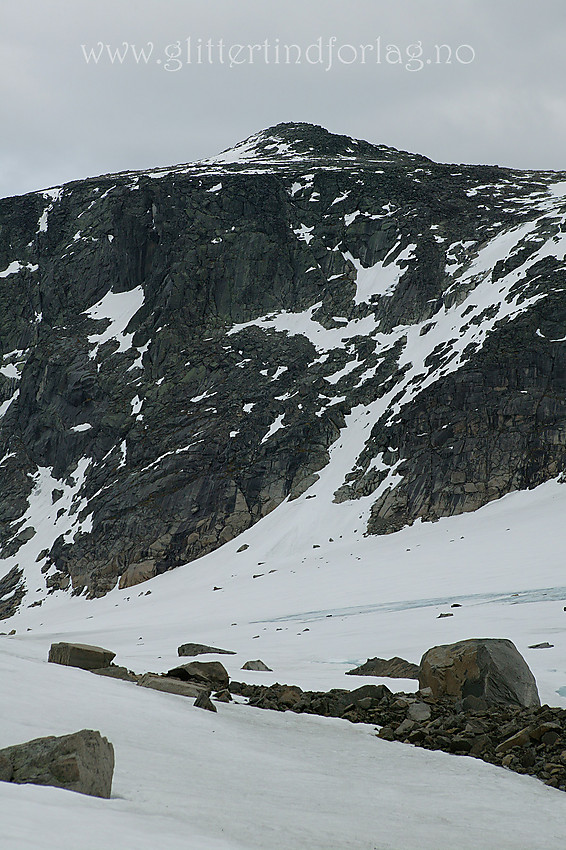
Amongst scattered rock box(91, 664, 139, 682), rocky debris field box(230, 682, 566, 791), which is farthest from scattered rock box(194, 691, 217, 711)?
scattered rock box(91, 664, 139, 682)

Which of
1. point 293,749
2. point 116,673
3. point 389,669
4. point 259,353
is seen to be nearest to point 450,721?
point 293,749

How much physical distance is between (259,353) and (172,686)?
4673cm

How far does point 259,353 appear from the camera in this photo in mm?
57219

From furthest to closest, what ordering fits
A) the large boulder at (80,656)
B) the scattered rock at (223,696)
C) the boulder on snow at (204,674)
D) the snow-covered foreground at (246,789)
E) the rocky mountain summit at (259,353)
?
the rocky mountain summit at (259,353) < the large boulder at (80,656) < the boulder on snow at (204,674) < the scattered rock at (223,696) < the snow-covered foreground at (246,789)

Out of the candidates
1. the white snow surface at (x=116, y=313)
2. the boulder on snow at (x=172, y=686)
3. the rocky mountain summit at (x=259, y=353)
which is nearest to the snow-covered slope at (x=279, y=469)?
the rocky mountain summit at (x=259, y=353)

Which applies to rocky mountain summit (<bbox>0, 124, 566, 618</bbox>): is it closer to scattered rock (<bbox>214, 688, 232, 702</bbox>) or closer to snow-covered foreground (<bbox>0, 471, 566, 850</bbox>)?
snow-covered foreground (<bbox>0, 471, 566, 850</bbox>)

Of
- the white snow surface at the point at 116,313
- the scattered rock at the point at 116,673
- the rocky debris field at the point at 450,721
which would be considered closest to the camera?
the rocky debris field at the point at 450,721

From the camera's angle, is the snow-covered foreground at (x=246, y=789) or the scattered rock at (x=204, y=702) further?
the scattered rock at (x=204, y=702)

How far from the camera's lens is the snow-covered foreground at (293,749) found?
498 centimetres

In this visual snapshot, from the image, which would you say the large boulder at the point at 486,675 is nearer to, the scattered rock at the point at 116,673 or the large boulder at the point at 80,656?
the scattered rock at the point at 116,673

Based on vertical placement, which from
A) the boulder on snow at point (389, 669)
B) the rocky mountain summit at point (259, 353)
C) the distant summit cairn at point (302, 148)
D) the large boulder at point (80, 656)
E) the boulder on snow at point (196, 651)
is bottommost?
the boulder on snow at point (196, 651)

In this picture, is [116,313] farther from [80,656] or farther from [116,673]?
[116,673]

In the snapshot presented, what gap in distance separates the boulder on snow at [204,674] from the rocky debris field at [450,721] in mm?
295

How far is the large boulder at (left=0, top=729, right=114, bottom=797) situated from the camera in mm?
5328
